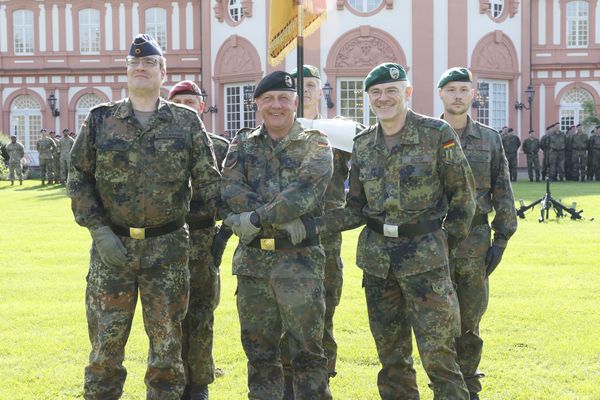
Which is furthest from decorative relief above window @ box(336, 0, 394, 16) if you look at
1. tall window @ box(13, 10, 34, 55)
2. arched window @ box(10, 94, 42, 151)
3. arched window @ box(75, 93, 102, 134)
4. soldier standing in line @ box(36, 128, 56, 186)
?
arched window @ box(10, 94, 42, 151)

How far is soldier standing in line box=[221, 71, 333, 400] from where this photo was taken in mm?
4457

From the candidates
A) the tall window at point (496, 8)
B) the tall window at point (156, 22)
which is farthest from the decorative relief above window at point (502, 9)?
the tall window at point (156, 22)

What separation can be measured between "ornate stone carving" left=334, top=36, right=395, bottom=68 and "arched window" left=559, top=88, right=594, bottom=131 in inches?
391

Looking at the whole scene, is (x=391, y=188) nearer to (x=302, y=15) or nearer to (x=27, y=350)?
(x=302, y=15)

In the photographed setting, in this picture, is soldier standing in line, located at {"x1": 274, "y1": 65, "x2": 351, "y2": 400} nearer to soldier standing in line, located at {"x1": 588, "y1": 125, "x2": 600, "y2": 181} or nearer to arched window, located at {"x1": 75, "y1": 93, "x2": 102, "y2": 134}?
soldier standing in line, located at {"x1": 588, "y1": 125, "x2": 600, "y2": 181}

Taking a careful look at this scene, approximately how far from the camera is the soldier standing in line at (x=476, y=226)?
5.19 m

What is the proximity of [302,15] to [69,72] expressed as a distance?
32.8 metres

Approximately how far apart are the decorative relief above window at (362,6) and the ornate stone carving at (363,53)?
3.48 ft

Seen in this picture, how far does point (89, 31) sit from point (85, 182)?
34.8 m

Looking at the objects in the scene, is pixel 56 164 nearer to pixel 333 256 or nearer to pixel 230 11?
pixel 230 11

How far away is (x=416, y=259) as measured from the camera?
14.8ft

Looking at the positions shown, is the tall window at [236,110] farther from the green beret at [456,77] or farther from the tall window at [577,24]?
the green beret at [456,77]

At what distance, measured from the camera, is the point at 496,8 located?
32.2 m

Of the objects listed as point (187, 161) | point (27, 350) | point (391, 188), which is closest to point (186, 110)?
point (187, 161)
